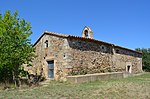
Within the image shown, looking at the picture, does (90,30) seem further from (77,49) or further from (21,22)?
(21,22)

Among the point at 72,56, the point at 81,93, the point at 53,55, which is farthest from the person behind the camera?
the point at 53,55

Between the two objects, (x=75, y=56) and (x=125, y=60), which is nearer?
(x=75, y=56)

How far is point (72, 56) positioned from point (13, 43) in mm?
5029

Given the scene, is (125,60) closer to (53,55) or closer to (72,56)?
(72,56)

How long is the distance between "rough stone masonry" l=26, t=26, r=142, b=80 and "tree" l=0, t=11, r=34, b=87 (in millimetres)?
3446

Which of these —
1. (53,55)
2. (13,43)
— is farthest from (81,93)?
(53,55)

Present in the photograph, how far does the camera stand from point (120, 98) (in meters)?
8.15

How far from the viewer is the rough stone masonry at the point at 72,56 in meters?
15.2

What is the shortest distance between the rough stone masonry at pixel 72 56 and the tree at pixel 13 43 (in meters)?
3.45

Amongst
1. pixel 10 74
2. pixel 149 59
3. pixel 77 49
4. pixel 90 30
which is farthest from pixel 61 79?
pixel 149 59

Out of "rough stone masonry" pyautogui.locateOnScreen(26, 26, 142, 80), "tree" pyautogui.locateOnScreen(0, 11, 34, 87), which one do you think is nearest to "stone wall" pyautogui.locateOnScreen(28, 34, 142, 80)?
"rough stone masonry" pyautogui.locateOnScreen(26, 26, 142, 80)

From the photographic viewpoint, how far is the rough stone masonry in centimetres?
1519

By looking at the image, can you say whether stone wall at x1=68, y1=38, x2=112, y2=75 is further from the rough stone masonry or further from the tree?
the tree

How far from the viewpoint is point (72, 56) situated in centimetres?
1516
